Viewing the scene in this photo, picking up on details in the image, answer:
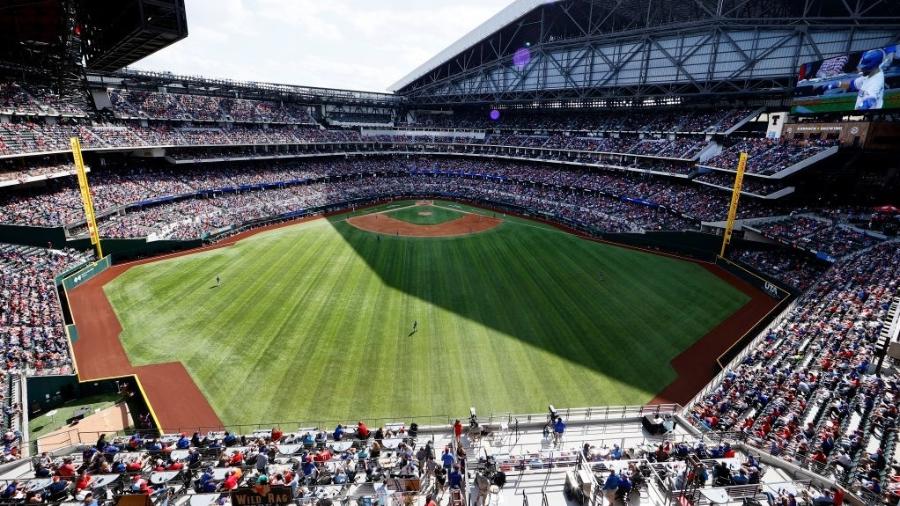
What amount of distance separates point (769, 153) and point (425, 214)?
38.3 meters

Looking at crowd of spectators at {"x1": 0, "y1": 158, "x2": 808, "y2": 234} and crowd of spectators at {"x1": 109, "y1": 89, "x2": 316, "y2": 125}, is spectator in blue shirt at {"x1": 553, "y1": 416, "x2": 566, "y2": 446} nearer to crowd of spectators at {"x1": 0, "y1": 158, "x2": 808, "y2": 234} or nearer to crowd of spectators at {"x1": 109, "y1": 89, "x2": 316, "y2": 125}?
crowd of spectators at {"x1": 0, "y1": 158, "x2": 808, "y2": 234}

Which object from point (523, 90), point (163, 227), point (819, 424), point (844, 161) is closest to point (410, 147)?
point (523, 90)

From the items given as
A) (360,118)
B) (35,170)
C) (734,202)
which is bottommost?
(734,202)

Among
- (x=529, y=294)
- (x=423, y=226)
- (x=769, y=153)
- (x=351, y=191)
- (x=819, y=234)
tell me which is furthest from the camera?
(x=351, y=191)

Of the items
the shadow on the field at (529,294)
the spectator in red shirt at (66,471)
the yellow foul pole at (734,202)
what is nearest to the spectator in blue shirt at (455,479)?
the shadow on the field at (529,294)

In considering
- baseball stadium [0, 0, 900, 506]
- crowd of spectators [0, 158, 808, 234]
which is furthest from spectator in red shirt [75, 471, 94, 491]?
crowd of spectators [0, 158, 808, 234]

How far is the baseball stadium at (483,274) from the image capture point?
12758 mm

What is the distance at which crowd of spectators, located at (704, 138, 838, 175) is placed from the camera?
37562 mm

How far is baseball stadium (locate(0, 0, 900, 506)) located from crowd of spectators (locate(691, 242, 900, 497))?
14cm

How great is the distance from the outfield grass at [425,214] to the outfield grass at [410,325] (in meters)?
12.5

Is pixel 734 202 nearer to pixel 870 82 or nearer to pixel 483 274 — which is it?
pixel 870 82

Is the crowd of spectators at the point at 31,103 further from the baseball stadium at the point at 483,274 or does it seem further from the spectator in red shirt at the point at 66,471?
the spectator in red shirt at the point at 66,471

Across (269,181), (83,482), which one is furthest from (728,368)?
(269,181)

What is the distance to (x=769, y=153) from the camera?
41062mm
